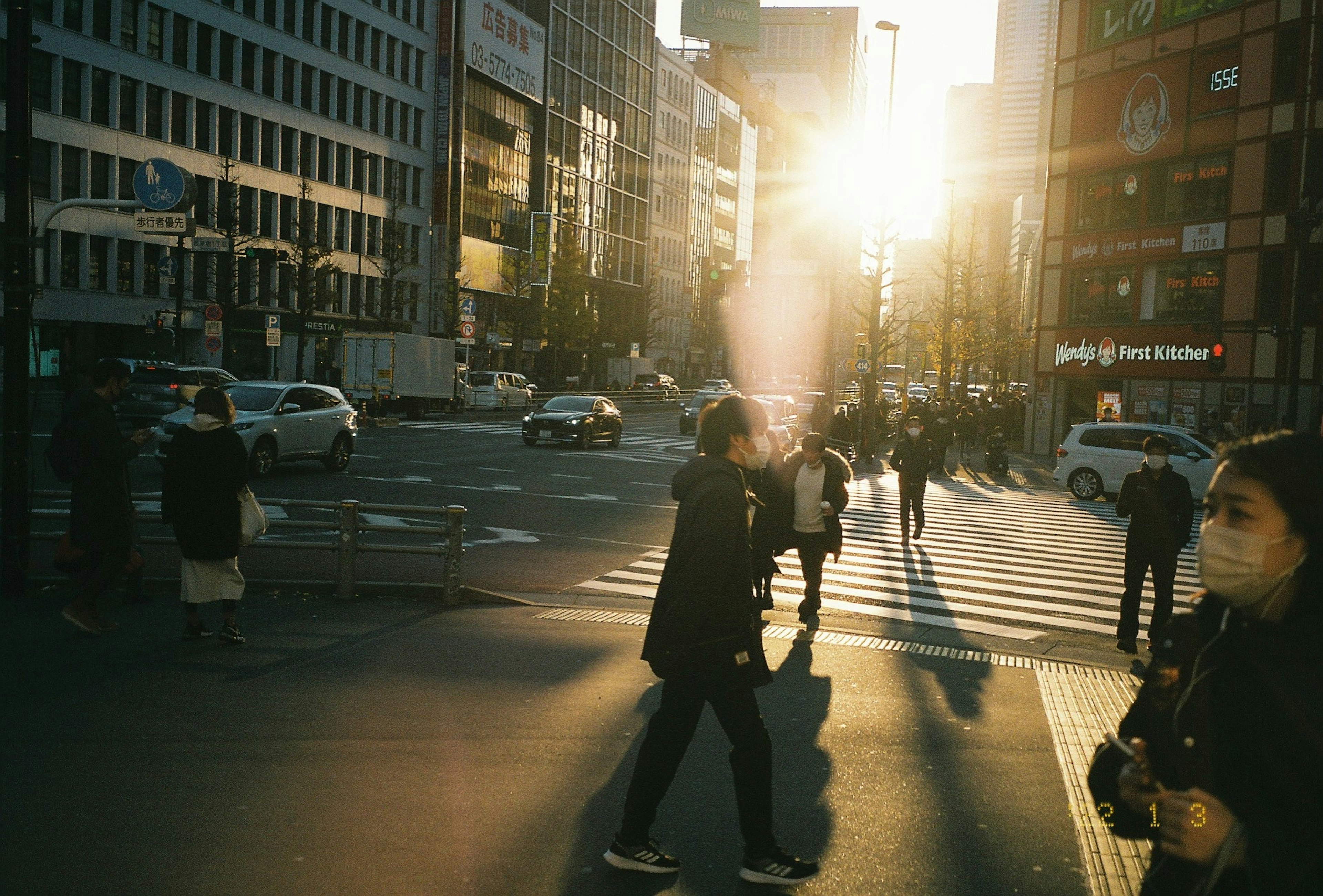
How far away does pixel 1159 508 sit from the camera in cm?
977

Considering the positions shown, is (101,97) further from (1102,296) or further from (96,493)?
(96,493)

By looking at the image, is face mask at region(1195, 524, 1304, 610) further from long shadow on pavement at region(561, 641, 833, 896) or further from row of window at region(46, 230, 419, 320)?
row of window at region(46, 230, 419, 320)

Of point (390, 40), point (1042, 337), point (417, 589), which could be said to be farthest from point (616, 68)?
point (417, 589)

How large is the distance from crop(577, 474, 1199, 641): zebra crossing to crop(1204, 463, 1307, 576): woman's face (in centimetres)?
833

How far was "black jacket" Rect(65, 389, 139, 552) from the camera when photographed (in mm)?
8469

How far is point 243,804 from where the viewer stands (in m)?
5.15

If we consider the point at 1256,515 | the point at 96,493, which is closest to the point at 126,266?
the point at 96,493

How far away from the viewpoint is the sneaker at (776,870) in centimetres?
447

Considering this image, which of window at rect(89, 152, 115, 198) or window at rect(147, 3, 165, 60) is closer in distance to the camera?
window at rect(89, 152, 115, 198)

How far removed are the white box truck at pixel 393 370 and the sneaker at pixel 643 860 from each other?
41.5 metres

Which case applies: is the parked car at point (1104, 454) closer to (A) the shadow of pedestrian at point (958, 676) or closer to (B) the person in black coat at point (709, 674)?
(A) the shadow of pedestrian at point (958, 676)

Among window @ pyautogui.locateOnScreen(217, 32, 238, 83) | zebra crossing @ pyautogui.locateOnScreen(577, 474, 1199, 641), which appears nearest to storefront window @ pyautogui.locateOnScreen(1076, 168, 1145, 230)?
zebra crossing @ pyautogui.locateOnScreen(577, 474, 1199, 641)

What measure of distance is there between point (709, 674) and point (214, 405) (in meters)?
4.79

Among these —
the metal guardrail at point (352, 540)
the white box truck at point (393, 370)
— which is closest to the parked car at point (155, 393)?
the metal guardrail at point (352, 540)
